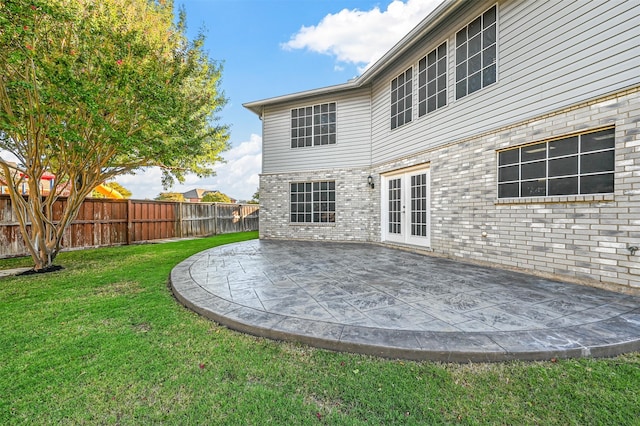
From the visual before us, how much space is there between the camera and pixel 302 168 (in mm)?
9461

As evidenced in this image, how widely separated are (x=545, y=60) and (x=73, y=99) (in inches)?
304

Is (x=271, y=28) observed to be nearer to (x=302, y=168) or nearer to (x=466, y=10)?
(x=302, y=168)

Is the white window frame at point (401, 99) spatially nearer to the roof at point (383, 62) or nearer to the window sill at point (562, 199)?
the roof at point (383, 62)

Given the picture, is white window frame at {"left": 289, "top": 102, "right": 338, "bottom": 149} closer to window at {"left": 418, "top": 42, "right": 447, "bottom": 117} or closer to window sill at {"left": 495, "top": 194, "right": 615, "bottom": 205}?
window at {"left": 418, "top": 42, "right": 447, "bottom": 117}

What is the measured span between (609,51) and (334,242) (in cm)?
690

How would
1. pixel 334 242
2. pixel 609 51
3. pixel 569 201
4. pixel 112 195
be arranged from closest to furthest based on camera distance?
pixel 609 51 < pixel 569 201 < pixel 334 242 < pixel 112 195

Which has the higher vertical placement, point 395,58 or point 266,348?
point 395,58

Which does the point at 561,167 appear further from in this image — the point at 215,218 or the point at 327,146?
the point at 215,218

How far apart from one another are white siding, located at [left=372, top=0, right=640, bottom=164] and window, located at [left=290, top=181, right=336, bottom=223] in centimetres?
363

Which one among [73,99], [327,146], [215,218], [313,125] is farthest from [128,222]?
[327,146]

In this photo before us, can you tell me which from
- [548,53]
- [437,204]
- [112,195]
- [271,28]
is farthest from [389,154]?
[112,195]

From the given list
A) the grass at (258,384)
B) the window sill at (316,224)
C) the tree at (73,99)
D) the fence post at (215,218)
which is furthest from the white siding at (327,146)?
the grass at (258,384)

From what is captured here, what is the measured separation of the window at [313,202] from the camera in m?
9.10

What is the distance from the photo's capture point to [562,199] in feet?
13.6
